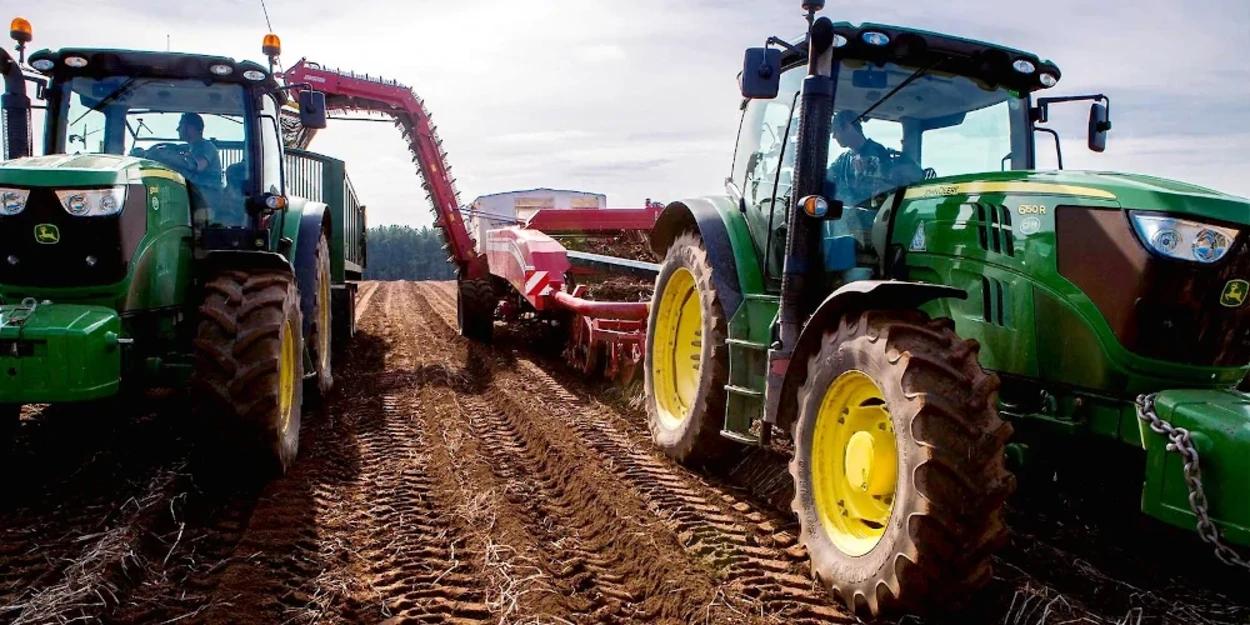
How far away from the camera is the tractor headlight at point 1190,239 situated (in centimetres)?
303

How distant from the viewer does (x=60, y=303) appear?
4.22 meters

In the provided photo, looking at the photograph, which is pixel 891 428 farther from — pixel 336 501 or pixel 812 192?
pixel 336 501

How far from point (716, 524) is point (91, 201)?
336cm

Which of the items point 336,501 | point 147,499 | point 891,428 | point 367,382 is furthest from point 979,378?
point 367,382

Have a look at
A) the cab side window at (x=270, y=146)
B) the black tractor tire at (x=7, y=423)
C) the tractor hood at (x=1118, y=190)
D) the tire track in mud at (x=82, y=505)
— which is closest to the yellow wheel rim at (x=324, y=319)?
the cab side window at (x=270, y=146)

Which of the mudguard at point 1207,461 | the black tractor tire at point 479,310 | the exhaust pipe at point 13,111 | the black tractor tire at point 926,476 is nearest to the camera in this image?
the mudguard at point 1207,461

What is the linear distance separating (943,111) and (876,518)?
2230 millimetres

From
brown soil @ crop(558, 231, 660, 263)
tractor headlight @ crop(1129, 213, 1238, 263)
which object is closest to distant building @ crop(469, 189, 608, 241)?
brown soil @ crop(558, 231, 660, 263)

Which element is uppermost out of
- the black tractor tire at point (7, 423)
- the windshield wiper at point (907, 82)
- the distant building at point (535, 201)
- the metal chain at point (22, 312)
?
the distant building at point (535, 201)

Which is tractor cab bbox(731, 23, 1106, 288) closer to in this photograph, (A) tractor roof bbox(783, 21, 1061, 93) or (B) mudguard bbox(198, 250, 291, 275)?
(A) tractor roof bbox(783, 21, 1061, 93)

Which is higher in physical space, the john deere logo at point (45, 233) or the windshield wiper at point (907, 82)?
the windshield wiper at point (907, 82)

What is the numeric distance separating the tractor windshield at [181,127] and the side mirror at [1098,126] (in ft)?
16.6

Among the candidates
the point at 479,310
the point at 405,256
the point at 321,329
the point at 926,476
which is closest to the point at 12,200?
the point at 321,329

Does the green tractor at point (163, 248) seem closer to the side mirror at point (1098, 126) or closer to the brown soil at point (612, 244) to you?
the side mirror at point (1098, 126)
